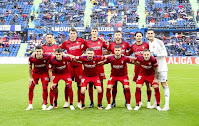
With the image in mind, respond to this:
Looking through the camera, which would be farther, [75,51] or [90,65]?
[75,51]

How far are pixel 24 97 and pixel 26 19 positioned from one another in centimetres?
3380

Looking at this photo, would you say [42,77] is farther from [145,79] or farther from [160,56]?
[160,56]

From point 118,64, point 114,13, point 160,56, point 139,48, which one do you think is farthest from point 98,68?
point 114,13

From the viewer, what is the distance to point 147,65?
817 cm

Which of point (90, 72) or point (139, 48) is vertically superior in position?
point (139, 48)

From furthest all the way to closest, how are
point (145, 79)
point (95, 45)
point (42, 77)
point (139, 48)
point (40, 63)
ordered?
point (95, 45), point (139, 48), point (42, 77), point (40, 63), point (145, 79)

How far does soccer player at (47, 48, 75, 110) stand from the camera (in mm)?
8195

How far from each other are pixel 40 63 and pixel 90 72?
148 centimetres

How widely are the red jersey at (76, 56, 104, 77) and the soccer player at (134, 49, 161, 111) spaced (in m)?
1.16

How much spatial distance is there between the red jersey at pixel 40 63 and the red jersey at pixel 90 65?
926 mm

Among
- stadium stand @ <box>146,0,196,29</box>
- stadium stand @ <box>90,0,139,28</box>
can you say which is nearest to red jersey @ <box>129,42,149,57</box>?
stadium stand @ <box>146,0,196,29</box>

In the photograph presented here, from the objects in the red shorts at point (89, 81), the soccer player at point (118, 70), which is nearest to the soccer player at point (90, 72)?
the red shorts at point (89, 81)

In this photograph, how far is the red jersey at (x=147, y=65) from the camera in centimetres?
800

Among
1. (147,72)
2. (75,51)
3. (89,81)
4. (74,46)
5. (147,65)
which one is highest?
(74,46)
